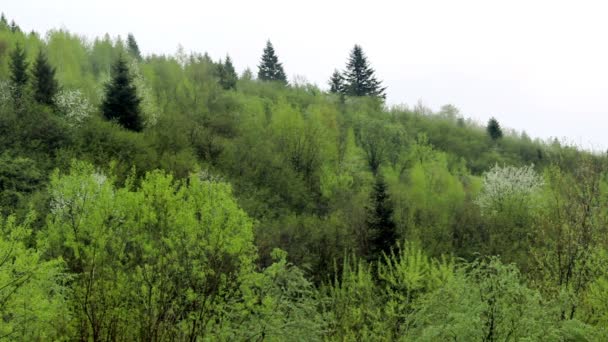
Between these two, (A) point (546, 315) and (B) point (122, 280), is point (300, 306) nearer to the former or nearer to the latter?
(B) point (122, 280)

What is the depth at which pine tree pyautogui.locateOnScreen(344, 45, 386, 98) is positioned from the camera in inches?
3091

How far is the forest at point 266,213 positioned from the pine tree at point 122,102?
0.13 metres

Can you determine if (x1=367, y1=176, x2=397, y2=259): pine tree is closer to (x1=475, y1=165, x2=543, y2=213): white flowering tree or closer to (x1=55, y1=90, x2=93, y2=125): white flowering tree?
(x1=475, y1=165, x2=543, y2=213): white flowering tree

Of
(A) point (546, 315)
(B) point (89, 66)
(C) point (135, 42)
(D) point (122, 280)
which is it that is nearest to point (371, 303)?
(A) point (546, 315)

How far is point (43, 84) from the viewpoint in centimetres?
3934

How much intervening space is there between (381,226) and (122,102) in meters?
23.0

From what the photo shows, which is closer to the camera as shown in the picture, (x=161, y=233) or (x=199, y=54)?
(x=161, y=233)

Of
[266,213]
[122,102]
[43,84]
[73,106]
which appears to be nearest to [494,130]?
[266,213]

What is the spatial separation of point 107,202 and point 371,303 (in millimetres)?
10406

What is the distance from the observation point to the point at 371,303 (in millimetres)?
17859

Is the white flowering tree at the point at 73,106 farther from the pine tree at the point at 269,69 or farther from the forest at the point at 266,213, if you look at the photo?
the pine tree at the point at 269,69

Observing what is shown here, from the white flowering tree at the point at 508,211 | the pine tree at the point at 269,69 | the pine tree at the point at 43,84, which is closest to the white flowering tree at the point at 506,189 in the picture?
the white flowering tree at the point at 508,211

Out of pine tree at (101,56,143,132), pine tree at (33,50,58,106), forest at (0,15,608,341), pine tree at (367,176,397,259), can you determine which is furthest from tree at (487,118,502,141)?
pine tree at (33,50,58,106)

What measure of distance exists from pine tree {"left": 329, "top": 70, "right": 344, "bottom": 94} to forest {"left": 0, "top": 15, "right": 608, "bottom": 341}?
37 centimetres
